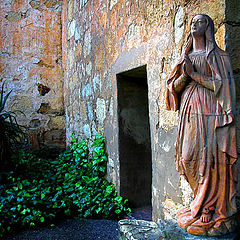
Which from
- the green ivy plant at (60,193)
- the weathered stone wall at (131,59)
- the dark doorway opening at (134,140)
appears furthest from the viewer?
the dark doorway opening at (134,140)

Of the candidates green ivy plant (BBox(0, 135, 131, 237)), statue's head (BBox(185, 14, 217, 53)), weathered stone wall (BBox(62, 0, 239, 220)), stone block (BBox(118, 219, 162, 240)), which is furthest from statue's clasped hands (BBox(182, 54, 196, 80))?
green ivy plant (BBox(0, 135, 131, 237))

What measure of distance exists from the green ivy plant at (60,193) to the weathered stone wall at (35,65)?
1076 millimetres

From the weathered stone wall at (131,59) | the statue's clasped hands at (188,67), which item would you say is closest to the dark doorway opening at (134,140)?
the weathered stone wall at (131,59)

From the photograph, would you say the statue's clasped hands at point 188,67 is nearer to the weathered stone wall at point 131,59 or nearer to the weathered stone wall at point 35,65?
the weathered stone wall at point 131,59

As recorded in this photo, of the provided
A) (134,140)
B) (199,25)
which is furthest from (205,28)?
(134,140)

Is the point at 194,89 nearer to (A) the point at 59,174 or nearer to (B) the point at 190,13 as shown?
(B) the point at 190,13

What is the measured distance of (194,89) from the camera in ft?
5.41

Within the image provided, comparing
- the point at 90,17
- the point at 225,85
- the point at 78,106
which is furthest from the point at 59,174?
the point at 225,85

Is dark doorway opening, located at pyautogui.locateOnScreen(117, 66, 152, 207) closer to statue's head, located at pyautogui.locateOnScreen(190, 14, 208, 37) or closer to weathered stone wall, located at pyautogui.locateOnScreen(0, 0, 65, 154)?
statue's head, located at pyautogui.locateOnScreen(190, 14, 208, 37)

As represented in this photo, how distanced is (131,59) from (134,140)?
3.39 feet

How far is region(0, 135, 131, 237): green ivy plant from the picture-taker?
117 inches

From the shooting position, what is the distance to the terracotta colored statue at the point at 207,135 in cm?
151

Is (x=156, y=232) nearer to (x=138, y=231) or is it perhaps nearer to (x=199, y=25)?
(x=138, y=231)

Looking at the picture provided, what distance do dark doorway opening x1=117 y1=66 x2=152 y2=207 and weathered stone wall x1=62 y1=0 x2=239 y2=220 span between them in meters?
0.09
